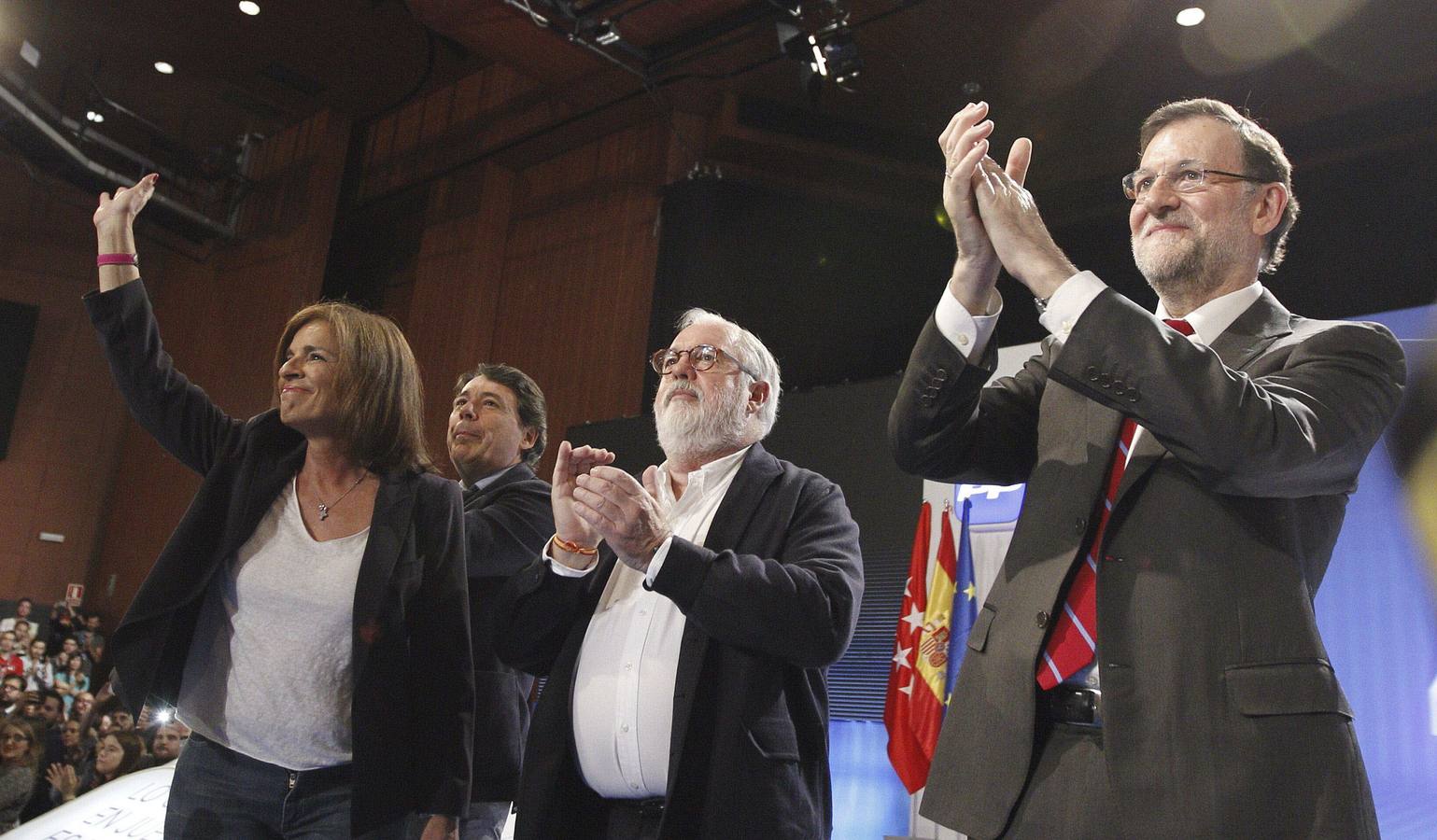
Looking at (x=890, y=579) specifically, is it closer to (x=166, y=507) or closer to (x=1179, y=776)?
(x=1179, y=776)

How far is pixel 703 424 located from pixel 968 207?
1.07m

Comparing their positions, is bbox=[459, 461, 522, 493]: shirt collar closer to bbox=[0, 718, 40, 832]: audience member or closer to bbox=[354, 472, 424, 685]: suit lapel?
bbox=[354, 472, 424, 685]: suit lapel

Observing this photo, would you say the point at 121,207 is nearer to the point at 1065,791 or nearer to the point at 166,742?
the point at 1065,791

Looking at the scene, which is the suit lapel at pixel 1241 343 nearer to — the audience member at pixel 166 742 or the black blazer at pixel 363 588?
the black blazer at pixel 363 588

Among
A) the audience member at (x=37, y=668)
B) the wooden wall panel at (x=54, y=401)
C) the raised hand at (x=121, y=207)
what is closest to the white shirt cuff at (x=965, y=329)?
the raised hand at (x=121, y=207)

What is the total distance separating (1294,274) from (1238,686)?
5.46 m

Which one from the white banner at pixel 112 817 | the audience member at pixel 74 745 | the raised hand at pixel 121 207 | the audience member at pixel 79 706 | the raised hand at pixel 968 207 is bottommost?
the audience member at pixel 74 745

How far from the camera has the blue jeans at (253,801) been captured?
6.25ft

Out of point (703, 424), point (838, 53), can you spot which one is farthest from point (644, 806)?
point (838, 53)

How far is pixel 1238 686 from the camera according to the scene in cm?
116

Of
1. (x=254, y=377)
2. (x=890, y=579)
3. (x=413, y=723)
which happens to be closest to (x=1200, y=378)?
(x=413, y=723)

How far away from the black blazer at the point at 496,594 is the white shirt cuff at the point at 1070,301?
1.41 metres

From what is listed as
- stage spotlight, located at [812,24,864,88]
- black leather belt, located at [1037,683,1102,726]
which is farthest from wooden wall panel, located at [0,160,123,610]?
black leather belt, located at [1037,683,1102,726]

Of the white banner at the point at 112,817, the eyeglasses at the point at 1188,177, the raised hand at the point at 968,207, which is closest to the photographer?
the raised hand at the point at 968,207
